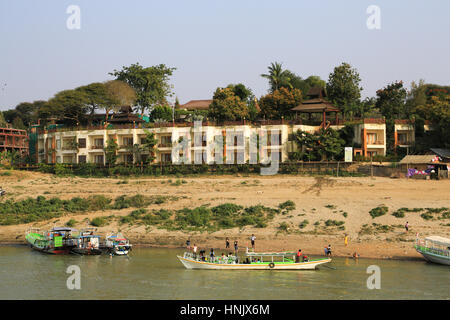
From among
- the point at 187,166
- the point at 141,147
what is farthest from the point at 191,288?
the point at 141,147

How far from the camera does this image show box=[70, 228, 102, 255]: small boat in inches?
2166

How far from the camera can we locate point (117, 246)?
53.4 metres

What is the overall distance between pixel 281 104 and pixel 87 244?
44.7 m

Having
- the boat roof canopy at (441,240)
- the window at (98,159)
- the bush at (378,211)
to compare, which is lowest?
the boat roof canopy at (441,240)

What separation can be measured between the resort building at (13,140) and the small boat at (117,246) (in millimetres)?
83786

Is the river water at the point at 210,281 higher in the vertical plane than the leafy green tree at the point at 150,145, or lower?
lower

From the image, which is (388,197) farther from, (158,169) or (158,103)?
(158,103)

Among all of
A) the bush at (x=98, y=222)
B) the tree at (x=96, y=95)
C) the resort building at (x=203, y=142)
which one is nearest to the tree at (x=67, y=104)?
the tree at (x=96, y=95)

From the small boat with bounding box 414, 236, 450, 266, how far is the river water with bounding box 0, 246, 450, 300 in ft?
2.16

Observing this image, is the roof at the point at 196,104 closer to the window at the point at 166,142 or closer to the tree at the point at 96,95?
the tree at the point at 96,95

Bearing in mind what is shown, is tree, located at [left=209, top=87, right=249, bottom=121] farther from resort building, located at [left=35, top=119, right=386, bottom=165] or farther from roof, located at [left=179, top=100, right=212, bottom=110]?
roof, located at [left=179, top=100, right=212, bottom=110]

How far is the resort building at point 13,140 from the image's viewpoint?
5246 inches

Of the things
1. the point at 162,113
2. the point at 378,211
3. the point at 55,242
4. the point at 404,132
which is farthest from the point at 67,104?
the point at 378,211

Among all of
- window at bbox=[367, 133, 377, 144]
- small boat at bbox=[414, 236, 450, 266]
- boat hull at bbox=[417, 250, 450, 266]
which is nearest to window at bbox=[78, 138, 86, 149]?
window at bbox=[367, 133, 377, 144]
